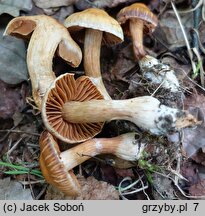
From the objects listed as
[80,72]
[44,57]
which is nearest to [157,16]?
[80,72]

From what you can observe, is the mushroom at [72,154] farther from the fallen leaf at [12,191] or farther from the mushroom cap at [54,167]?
the fallen leaf at [12,191]

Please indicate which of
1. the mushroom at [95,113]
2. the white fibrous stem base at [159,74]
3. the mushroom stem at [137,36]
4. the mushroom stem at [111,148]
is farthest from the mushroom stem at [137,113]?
the mushroom stem at [137,36]

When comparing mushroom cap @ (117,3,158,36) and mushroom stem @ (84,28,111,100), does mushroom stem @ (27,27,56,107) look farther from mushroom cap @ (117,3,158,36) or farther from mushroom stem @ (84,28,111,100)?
mushroom cap @ (117,3,158,36)

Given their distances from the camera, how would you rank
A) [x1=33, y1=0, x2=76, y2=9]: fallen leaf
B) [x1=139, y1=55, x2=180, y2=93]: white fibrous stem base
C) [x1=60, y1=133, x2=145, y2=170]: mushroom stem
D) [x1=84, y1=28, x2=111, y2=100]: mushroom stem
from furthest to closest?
1. [x1=33, y1=0, x2=76, y2=9]: fallen leaf
2. [x1=84, y1=28, x2=111, y2=100]: mushroom stem
3. [x1=139, y1=55, x2=180, y2=93]: white fibrous stem base
4. [x1=60, y1=133, x2=145, y2=170]: mushroom stem

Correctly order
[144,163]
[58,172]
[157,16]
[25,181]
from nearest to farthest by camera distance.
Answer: [58,172]
[144,163]
[25,181]
[157,16]

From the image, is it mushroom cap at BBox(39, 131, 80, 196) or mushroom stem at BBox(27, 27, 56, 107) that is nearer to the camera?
mushroom cap at BBox(39, 131, 80, 196)

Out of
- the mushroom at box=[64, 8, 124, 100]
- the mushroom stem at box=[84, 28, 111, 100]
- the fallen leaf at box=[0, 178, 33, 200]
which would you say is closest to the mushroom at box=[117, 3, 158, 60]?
the mushroom at box=[64, 8, 124, 100]

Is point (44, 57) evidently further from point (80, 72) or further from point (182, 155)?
point (182, 155)
